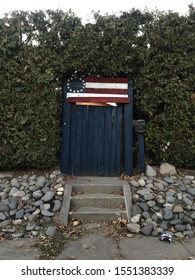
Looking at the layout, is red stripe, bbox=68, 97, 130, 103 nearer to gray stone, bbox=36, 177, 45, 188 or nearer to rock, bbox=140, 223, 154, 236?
gray stone, bbox=36, 177, 45, 188

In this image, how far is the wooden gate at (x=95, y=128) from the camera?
6652 mm

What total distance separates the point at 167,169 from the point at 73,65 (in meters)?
3.08

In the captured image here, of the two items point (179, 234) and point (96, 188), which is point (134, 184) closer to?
point (96, 188)

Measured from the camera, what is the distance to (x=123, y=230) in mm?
5051

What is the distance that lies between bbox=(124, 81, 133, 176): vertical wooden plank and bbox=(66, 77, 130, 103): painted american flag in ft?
0.37

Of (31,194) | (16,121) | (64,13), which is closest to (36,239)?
(31,194)

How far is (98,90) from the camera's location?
669 centimetres

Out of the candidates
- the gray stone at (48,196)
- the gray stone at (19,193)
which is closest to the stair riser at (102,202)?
the gray stone at (48,196)

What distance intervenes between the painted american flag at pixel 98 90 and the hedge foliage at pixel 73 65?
22cm

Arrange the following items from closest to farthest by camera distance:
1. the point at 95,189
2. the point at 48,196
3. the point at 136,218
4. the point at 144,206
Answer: the point at 136,218 < the point at 144,206 < the point at 48,196 < the point at 95,189

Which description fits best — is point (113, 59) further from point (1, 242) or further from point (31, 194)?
point (1, 242)

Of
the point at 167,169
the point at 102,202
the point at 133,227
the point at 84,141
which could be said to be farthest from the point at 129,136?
the point at 133,227

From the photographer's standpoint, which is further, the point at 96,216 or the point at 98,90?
the point at 98,90

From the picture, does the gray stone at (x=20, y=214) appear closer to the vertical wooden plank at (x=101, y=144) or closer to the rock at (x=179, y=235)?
the vertical wooden plank at (x=101, y=144)
